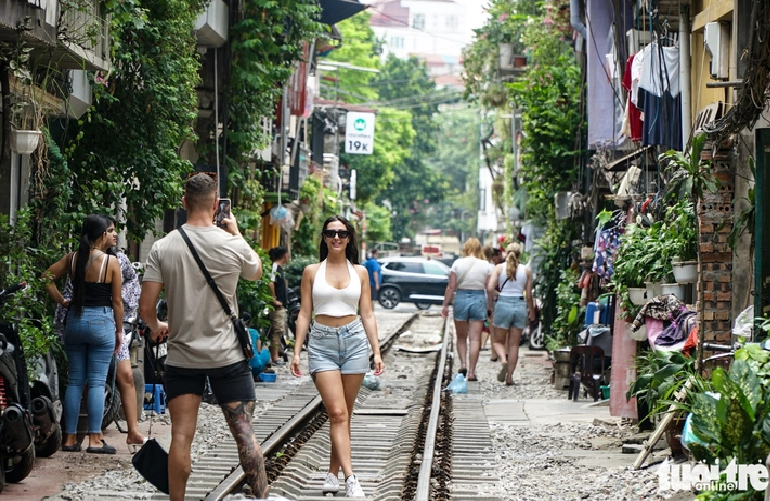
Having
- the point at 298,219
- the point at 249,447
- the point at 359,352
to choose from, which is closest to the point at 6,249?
the point at 359,352

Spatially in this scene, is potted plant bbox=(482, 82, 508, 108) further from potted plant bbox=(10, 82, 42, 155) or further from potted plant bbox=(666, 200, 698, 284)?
potted plant bbox=(10, 82, 42, 155)

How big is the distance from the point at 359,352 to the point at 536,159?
14.0 metres

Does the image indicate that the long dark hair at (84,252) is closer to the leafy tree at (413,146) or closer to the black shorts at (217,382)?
the black shorts at (217,382)

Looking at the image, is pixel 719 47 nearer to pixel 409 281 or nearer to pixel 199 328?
pixel 199 328

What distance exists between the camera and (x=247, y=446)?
6879 mm

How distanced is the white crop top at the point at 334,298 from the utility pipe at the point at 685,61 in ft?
20.7

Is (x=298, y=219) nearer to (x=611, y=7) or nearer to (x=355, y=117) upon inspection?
(x=355, y=117)

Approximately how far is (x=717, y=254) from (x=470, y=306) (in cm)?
674

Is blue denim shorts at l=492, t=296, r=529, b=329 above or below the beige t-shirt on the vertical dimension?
below

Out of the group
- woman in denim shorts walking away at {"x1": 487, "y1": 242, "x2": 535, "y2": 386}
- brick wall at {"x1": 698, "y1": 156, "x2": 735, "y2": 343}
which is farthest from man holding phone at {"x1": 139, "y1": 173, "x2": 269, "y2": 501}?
woman in denim shorts walking away at {"x1": 487, "y1": 242, "x2": 535, "y2": 386}

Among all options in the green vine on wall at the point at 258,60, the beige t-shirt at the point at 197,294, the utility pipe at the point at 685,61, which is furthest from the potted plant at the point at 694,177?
the green vine on wall at the point at 258,60

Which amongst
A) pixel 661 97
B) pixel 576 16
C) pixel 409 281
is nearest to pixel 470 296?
pixel 661 97

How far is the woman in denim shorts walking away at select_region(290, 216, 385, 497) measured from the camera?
826cm

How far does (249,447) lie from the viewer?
22.6 ft
